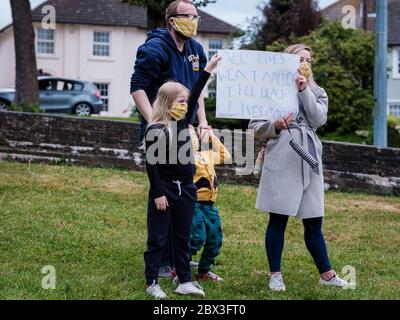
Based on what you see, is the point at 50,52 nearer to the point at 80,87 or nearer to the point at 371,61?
the point at 80,87

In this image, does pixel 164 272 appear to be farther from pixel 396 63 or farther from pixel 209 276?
pixel 396 63

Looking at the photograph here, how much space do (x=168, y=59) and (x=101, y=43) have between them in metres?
35.1

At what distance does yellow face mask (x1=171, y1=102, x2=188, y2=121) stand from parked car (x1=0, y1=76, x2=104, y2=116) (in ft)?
79.0

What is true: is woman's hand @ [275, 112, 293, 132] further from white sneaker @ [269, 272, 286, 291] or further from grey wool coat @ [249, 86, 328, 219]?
white sneaker @ [269, 272, 286, 291]

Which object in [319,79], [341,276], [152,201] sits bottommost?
[341,276]

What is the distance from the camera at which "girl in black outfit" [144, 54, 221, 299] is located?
221 inches

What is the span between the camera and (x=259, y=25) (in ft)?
89.5

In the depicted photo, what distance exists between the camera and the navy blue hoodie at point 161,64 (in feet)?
20.1

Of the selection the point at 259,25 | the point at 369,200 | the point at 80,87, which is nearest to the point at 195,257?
the point at 369,200

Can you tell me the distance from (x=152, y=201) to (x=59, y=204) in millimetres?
3853

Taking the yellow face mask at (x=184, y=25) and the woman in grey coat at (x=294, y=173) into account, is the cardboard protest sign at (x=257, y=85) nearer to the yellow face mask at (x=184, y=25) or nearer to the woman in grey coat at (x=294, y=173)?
the woman in grey coat at (x=294, y=173)

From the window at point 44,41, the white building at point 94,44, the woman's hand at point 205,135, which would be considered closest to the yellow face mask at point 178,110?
the woman's hand at point 205,135

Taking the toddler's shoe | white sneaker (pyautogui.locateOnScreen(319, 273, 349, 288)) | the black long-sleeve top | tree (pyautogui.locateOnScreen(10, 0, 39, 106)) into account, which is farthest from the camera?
tree (pyautogui.locateOnScreen(10, 0, 39, 106))

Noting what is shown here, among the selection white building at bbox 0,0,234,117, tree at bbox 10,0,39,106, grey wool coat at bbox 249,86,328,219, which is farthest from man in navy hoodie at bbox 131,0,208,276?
white building at bbox 0,0,234,117
